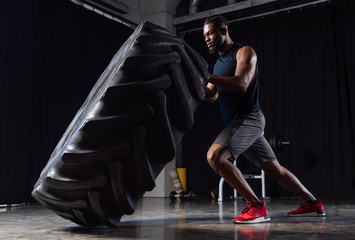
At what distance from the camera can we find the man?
6.97 feet

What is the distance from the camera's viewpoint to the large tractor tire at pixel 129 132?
1.47 metres

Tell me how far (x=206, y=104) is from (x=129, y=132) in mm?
5152

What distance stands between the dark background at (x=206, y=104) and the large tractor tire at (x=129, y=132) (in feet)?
10.5

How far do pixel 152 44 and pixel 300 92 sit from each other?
4686mm

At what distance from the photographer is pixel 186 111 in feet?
5.40

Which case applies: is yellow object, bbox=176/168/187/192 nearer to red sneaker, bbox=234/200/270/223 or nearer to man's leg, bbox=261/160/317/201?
man's leg, bbox=261/160/317/201

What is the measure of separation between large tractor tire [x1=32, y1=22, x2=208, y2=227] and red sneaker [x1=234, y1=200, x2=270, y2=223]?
708mm

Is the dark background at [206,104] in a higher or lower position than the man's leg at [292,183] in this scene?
higher

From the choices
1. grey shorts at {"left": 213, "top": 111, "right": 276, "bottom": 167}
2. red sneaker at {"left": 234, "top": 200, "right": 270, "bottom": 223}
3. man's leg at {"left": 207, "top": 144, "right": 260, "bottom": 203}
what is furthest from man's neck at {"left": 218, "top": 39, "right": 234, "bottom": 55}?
red sneaker at {"left": 234, "top": 200, "right": 270, "bottom": 223}

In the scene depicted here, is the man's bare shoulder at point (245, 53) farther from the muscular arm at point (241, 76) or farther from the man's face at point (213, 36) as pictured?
the man's face at point (213, 36)

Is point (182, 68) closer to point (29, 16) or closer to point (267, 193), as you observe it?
point (29, 16)

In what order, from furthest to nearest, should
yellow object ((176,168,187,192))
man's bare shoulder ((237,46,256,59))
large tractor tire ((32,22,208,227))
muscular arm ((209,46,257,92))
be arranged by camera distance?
yellow object ((176,168,187,192)) < man's bare shoulder ((237,46,256,59)) < muscular arm ((209,46,257,92)) < large tractor tire ((32,22,208,227))

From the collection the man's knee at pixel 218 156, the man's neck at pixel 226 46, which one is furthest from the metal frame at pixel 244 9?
the man's knee at pixel 218 156

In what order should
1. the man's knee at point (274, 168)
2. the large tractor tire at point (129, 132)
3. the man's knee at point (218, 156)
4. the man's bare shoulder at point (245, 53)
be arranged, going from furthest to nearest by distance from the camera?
1. the man's knee at point (274, 168)
2. the man's bare shoulder at point (245, 53)
3. the man's knee at point (218, 156)
4. the large tractor tire at point (129, 132)
